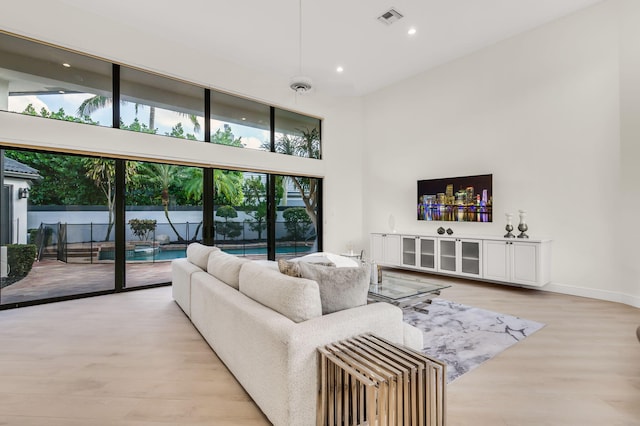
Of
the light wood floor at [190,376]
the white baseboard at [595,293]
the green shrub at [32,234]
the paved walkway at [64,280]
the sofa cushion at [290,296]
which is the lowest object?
the light wood floor at [190,376]

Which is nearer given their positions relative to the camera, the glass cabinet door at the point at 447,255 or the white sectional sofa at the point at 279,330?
the white sectional sofa at the point at 279,330

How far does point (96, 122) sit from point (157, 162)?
0.92 meters

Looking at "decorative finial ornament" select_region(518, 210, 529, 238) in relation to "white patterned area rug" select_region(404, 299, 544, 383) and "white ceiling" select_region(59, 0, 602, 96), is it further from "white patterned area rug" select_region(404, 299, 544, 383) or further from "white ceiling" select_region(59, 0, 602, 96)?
"white ceiling" select_region(59, 0, 602, 96)

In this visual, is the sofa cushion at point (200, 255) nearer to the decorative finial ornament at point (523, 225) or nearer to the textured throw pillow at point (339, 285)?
the textured throw pillow at point (339, 285)

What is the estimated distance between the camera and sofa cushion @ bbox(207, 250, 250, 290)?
2453 millimetres

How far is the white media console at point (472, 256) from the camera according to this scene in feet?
13.9

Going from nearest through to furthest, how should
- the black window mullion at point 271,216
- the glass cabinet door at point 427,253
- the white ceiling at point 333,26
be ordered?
1. the white ceiling at point 333,26
2. the glass cabinet door at point 427,253
3. the black window mullion at point 271,216

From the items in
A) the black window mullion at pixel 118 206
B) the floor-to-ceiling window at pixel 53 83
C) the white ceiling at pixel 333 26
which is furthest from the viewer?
the black window mullion at pixel 118 206

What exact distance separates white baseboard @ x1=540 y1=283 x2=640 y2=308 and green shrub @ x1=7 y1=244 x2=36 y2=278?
7.18 metres

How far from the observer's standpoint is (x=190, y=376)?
7.10 ft

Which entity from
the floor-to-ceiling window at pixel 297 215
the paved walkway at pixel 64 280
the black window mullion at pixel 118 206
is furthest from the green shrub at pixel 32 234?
the floor-to-ceiling window at pixel 297 215

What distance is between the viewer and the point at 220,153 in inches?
209

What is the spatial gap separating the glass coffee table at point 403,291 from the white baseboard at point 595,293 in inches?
84.9

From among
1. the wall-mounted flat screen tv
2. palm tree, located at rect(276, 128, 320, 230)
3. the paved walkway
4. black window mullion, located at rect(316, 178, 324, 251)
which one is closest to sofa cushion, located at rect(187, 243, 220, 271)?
the paved walkway
